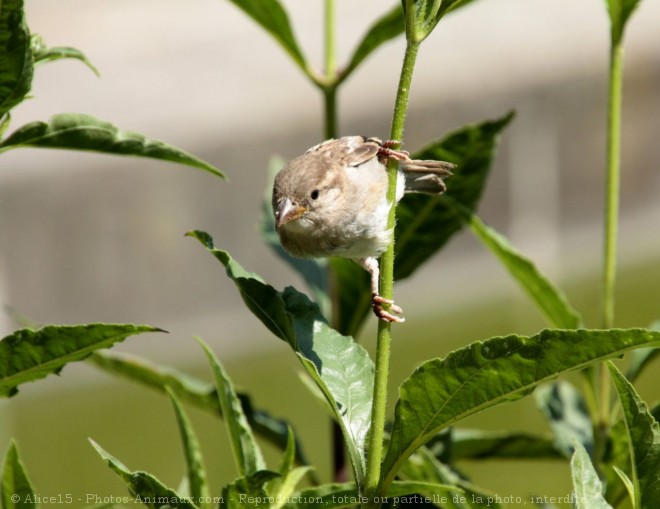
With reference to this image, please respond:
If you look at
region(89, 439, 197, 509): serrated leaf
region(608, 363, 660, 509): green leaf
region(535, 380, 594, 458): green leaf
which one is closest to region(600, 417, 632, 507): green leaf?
region(535, 380, 594, 458): green leaf

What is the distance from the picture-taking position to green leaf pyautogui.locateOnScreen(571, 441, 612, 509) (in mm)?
1270

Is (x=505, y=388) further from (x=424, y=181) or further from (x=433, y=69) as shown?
(x=433, y=69)

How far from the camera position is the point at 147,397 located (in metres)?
5.57

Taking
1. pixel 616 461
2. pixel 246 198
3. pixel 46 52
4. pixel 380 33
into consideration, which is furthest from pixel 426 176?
pixel 246 198

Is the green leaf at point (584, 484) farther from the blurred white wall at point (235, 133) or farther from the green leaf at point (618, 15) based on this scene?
the blurred white wall at point (235, 133)

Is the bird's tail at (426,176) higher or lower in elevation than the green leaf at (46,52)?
lower

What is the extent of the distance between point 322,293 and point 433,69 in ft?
15.3

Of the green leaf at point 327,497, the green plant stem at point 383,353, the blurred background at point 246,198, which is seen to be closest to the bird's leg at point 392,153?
the green plant stem at point 383,353

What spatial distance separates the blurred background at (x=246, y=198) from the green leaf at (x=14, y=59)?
3.04m

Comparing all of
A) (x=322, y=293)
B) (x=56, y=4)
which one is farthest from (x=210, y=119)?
(x=322, y=293)

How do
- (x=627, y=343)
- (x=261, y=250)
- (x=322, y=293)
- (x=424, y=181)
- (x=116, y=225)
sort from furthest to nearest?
(x=261, y=250)
(x=116, y=225)
(x=322, y=293)
(x=424, y=181)
(x=627, y=343)

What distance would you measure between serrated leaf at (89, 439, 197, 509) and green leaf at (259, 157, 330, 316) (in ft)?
3.28

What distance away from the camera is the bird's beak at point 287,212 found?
2154 millimetres

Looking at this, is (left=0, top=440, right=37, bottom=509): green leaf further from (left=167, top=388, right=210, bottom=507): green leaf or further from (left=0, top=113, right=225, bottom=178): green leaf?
(left=0, top=113, right=225, bottom=178): green leaf
